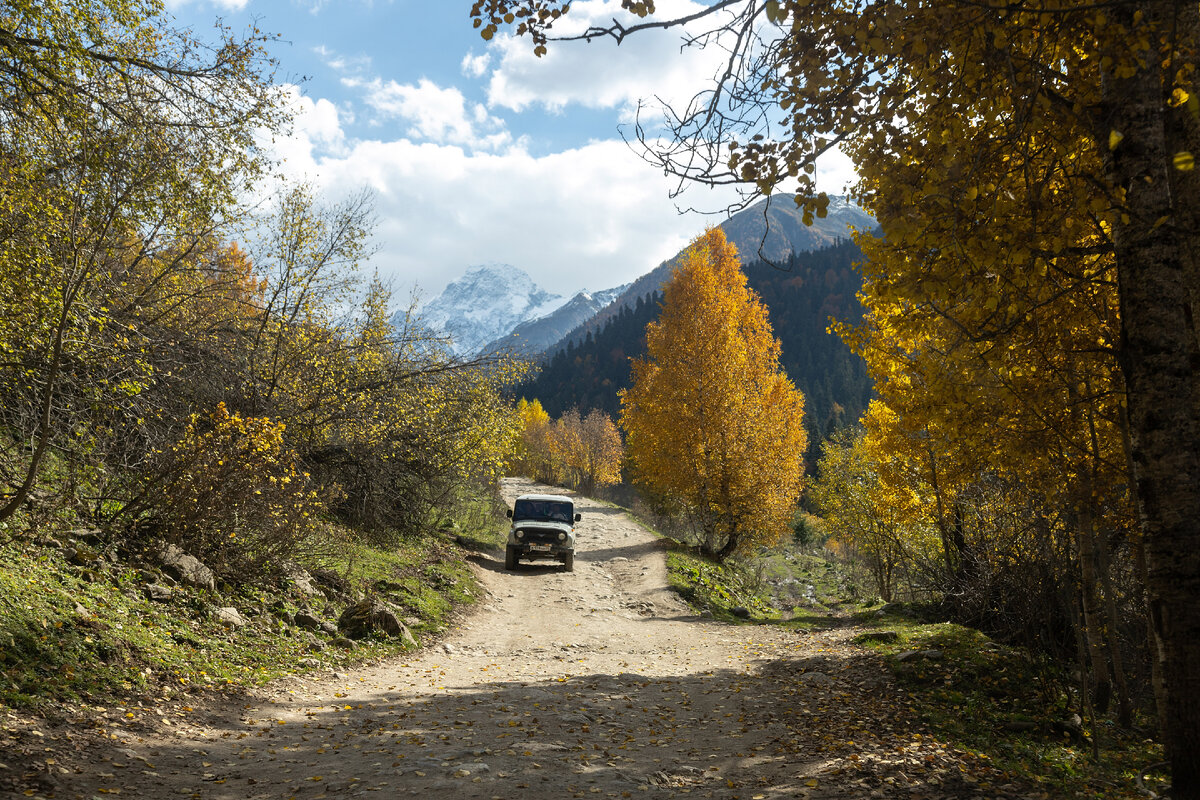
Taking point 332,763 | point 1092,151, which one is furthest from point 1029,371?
point 332,763

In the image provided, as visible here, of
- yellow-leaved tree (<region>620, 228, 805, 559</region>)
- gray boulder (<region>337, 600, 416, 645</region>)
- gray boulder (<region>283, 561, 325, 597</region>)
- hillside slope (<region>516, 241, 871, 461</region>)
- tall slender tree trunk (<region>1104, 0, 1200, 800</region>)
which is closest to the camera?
tall slender tree trunk (<region>1104, 0, 1200, 800</region>)

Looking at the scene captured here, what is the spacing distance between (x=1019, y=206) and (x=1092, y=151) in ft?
4.85

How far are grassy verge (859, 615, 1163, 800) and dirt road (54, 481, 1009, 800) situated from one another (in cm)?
49

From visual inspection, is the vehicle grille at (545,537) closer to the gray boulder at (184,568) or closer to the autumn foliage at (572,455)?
the gray boulder at (184,568)

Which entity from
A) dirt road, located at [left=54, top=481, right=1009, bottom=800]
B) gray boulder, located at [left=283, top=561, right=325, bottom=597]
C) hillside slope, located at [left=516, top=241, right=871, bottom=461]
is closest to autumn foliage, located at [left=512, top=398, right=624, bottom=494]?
gray boulder, located at [left=283, top=561, right=325, bottom=597]

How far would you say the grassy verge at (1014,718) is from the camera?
5.59 m

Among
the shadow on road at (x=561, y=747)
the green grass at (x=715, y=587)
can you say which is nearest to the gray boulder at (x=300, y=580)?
the shadow on road at (x=561, y=747)

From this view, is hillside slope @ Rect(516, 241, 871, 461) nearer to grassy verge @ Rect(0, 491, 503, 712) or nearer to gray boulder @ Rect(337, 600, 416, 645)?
gray boulder @ Rect(337, 600, 416, 645)

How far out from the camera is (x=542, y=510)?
18.9 metres

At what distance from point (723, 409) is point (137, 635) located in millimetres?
15285

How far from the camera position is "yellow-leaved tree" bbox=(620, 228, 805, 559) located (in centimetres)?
1922

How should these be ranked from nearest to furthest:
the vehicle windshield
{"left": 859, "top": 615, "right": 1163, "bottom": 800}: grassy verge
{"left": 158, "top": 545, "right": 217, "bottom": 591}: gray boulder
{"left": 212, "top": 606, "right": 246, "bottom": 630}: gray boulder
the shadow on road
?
the shadow on road
{"left": 859, "top": 615, "right": 1163, "bottom": 800}: grassy verge
{"left": 212, "top": 606, "right": 246, "bottom": 630}: gray boulder
{"left": 158, "top": 545, "right": 217, "bottom": 591}: gray boulder
the vehicle windshield

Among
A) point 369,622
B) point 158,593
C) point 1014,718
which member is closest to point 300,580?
point 369,622

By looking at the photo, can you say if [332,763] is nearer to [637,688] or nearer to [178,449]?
[637,688]
